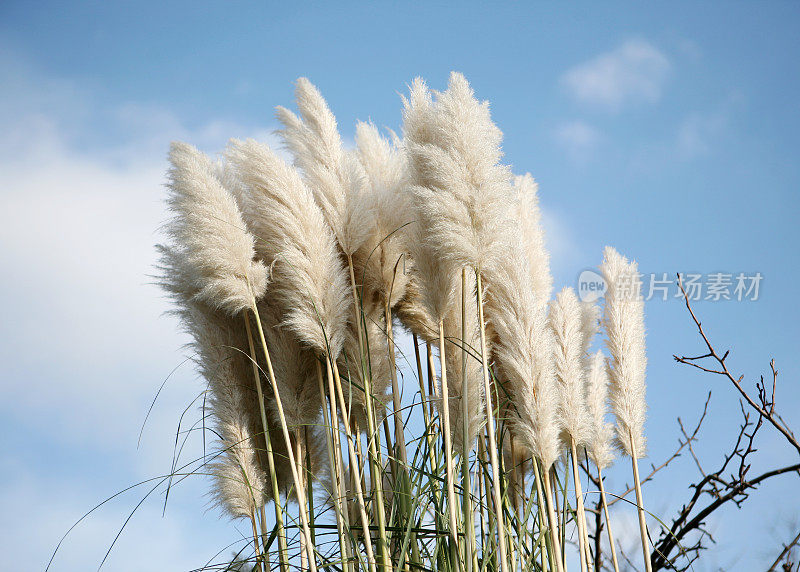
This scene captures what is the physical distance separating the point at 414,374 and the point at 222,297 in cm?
92

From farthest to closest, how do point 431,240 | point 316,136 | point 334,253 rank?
point 316,136
point 334,253
point 431,240

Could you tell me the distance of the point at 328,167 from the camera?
9.25ft

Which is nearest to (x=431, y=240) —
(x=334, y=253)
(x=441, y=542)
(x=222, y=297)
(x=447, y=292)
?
(x=447, y=292)

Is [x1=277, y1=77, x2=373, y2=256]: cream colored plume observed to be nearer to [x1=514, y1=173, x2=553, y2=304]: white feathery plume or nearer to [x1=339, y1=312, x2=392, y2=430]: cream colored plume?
[x1=339, y1=312, x2=392, y2=430]: cream colored plume

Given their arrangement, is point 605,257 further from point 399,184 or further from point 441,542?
point 441,542

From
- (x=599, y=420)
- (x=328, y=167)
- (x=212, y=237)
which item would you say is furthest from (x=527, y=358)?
(x=212, y=237)

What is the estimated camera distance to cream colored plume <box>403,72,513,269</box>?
95.1 inches

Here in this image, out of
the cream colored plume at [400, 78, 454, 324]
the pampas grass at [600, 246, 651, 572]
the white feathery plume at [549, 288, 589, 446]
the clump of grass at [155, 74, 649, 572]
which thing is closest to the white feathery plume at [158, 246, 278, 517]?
the clump of grass at [155, 74, 649, 572]

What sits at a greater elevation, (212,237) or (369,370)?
(212,237)

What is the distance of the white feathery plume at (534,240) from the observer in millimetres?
3117

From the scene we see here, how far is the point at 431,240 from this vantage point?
2475mm

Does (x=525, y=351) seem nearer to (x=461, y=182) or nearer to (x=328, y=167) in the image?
(x=461, y=182)

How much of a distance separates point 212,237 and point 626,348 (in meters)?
1.83

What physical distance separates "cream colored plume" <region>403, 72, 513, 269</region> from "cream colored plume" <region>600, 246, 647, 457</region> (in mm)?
907
